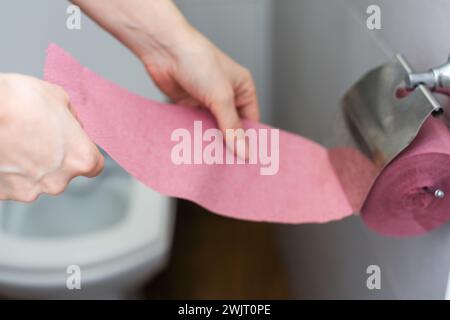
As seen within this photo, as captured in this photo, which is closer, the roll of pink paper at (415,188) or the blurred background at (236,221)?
the roll of pink paper at (415,188)

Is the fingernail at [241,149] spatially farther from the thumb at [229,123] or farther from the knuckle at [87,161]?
the knuckle at [87,161]

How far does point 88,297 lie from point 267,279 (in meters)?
0.51

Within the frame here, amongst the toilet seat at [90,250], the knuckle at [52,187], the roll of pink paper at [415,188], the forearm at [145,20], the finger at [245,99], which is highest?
the forearm at [145,20]

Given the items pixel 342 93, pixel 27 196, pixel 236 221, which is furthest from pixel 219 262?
pixel 27 196

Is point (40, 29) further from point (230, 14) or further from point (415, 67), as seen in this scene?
point (415, 67)

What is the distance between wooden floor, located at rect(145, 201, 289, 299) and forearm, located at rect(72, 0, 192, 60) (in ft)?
2.28

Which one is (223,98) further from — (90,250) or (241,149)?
(90,250)

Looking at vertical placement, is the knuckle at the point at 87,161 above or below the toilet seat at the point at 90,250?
below

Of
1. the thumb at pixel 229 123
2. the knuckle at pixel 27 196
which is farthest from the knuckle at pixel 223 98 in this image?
the knuckle at pixel 27 196

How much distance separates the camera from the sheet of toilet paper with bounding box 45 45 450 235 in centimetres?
40

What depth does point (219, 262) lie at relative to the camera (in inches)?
46.6

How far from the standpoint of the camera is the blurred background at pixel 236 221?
495 mm

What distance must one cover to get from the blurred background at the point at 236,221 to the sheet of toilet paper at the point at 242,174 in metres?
0.04

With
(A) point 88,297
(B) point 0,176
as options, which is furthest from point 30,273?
(B) point 0,176
